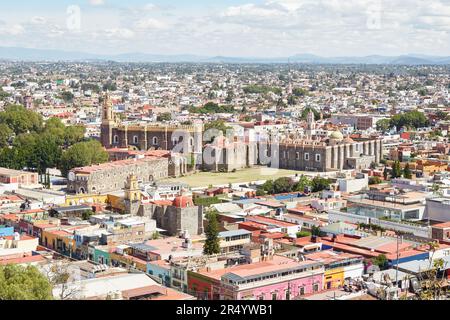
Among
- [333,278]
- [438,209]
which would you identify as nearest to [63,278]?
[333,278]

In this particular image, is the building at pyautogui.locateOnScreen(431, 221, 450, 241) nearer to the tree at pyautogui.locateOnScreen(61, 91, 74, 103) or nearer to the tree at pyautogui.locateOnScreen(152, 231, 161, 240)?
the tree at pyautogui.locateOnScreen(152, 231, 161, 240)

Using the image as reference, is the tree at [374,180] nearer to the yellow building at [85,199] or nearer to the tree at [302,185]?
the tree at [302,185]

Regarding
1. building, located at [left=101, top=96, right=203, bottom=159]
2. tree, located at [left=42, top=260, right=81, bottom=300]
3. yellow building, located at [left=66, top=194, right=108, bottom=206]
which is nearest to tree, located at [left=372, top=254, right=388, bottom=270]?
tree, located at [left=42, top=260, right=81, bottom=300]

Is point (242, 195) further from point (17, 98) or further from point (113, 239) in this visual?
point (17, 98)

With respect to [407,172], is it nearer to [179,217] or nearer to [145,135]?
[179,217]

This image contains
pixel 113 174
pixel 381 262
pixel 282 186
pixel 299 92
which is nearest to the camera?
pixel 381 262
